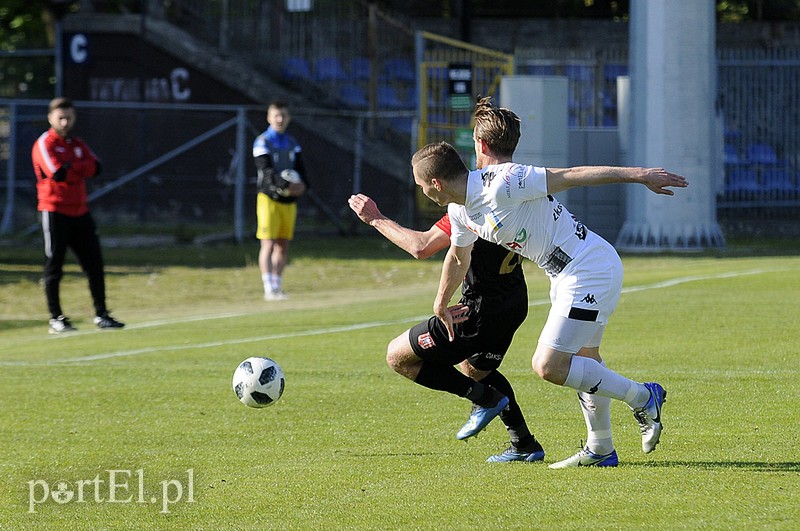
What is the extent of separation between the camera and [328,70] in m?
29.4

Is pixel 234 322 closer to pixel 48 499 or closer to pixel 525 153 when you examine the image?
pixel 48 499

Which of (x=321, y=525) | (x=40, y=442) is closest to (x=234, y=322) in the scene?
(x=40, y=442)

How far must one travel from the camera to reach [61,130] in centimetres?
1298

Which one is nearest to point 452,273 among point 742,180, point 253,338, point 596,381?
point 596,381

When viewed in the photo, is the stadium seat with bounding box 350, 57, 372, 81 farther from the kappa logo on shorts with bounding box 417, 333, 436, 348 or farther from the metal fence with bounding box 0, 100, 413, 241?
the kappa logo on shorts with bounding box 417, 333, 436, 348

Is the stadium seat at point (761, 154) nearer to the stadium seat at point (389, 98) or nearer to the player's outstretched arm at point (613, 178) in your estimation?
the stadium seat at point (389, 98)

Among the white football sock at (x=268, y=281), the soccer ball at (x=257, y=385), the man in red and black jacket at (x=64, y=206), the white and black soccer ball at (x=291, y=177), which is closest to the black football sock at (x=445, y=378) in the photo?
the soccer ball at (x=257, y=385)

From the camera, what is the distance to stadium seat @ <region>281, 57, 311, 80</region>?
29.5 m

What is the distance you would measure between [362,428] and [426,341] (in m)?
1.28

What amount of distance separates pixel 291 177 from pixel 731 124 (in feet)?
47.6

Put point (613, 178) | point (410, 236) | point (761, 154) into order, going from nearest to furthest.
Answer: point (613, 178), point (410, 236), point (761, 154)

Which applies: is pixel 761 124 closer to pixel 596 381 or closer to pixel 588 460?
pixel 588 460

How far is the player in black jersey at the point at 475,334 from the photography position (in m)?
6.42

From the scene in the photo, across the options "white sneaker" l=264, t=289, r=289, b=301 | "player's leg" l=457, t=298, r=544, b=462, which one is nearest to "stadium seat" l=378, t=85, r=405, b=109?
"white sneaker" l=264, t=289, r=289, b=301
